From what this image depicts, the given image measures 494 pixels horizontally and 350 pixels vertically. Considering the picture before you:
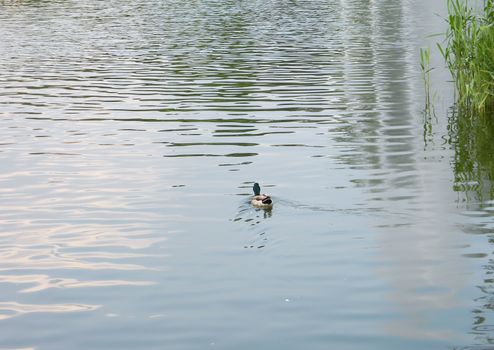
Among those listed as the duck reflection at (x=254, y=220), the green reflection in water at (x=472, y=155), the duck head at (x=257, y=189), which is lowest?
the green reflection in water at (x=472, y=155)

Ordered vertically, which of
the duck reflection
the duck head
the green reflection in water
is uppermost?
the duck head

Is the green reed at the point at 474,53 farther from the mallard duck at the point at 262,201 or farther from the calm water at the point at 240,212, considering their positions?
the mallard duck at the point at 262,201

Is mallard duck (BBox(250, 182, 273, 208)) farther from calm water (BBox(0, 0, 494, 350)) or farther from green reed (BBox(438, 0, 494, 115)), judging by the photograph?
green reed (BBox(438, 0, 494, 115))

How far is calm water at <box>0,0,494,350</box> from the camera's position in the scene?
9.11 m

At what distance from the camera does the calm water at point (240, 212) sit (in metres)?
9.11

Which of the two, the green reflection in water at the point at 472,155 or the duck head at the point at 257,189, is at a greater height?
the duck head at the point at 257,189

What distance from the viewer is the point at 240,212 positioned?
42.3ft

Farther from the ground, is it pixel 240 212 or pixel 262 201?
pixel 262 201

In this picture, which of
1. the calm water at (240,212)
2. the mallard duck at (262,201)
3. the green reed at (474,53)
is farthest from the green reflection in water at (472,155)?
the mallard duck at (262,201)

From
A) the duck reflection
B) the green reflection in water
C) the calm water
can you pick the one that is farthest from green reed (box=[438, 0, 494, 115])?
the duck reflection

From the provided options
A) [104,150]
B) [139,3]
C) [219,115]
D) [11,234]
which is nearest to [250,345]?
[11,234]

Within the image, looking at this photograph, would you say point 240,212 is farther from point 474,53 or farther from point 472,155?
point 474,53

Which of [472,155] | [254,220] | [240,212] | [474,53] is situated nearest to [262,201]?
[254,220]

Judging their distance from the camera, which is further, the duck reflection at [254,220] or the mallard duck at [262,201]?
the mallard duck at [262,201]
